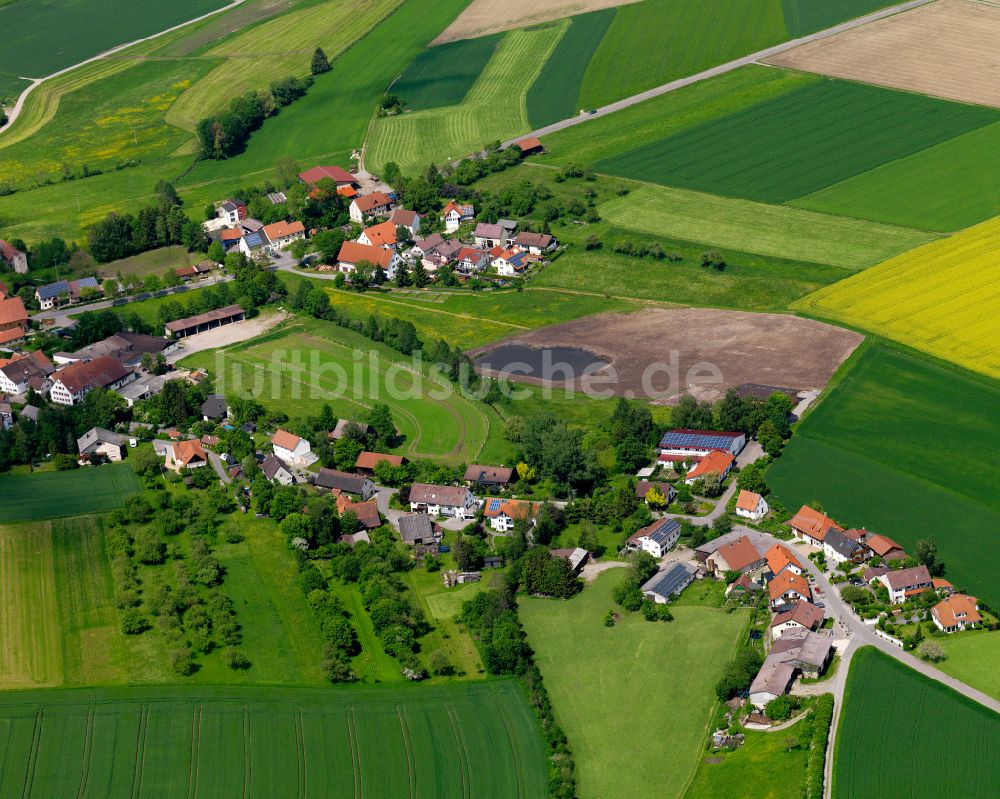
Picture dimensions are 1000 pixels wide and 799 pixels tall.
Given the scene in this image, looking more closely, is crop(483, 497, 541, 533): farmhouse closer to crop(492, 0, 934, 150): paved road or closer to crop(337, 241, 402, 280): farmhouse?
crop(337, 241, 402, 280): farmhouse

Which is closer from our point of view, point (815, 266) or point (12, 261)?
point (815, 266)

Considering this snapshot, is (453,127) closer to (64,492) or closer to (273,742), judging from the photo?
(64,492)

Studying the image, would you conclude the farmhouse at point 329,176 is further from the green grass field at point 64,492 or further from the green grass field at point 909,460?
the green grass field at point 909,460

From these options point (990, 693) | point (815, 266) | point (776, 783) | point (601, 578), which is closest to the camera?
point (776, 783)

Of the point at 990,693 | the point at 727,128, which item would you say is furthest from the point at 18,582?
the point at 727,128

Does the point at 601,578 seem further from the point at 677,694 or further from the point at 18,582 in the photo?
the point at 18,582

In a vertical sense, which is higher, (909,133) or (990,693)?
(909,133)

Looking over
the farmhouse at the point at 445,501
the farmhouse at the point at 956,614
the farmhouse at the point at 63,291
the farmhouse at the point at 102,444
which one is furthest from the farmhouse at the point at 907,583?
the farmhouse at the point at 63,291
